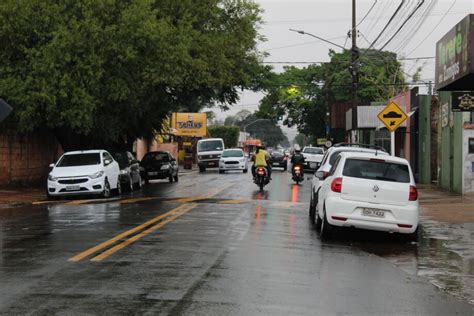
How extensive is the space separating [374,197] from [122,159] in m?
16.2

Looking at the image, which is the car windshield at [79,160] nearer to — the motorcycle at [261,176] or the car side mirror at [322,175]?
the motorcycle at [261,176]

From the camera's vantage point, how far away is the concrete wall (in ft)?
87.3

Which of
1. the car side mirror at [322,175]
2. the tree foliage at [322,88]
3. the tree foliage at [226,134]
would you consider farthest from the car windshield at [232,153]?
the tree foliage at [226,134]

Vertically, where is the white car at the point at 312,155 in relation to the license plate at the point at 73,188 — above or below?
above

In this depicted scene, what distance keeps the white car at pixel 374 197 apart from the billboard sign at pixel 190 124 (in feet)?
204

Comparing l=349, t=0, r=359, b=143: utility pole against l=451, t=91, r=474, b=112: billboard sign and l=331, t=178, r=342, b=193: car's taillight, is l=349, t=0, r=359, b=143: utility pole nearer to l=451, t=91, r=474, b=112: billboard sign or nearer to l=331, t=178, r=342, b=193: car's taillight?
l=451, t=91, r=474, b=112: billboard sign

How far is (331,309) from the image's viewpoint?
271 inches

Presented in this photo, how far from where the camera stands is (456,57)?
14.6 metres

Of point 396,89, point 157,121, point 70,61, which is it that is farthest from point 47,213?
point 396,89

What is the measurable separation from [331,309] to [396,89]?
5259 centimetres

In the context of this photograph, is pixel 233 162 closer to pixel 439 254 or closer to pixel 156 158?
pixel 156 158

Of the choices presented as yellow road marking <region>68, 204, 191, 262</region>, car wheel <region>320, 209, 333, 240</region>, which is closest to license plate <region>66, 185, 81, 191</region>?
yellow road marking <region>68, 204, 191, 262</region>

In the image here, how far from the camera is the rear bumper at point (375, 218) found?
12086 mm

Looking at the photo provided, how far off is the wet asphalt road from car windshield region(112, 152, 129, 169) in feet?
35.7
